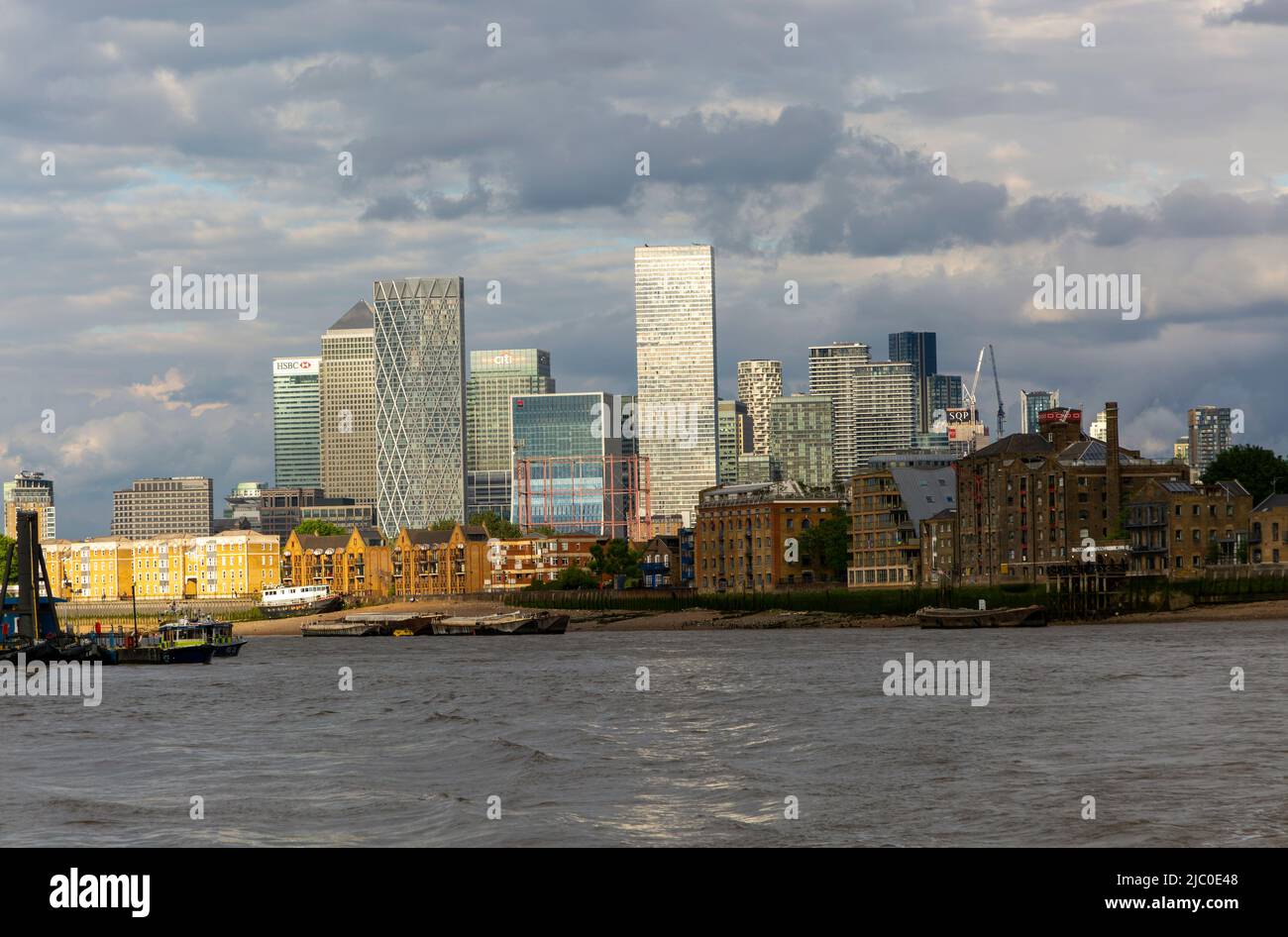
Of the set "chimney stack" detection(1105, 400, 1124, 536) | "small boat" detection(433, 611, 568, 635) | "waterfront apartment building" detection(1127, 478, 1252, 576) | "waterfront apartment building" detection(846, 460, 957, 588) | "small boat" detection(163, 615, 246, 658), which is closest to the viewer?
"small boat" detection(163, 615, 246, 658)

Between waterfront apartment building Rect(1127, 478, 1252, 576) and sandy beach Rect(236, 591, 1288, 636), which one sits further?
waterfront apartment building Rect(1127, 478, 1252, 576)

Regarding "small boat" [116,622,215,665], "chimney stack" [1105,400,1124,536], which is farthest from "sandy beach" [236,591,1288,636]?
"small boat" [116,622,215,665]

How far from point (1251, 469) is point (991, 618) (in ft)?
131

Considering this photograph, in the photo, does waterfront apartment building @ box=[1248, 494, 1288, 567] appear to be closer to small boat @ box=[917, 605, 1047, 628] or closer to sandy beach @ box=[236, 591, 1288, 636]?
sandy beach @ box=[236, 591, 1288, 636]

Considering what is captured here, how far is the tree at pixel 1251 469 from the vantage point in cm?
17112

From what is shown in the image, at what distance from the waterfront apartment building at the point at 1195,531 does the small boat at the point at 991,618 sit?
45.7 ft

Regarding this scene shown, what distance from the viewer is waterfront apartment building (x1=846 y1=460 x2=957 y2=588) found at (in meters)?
191

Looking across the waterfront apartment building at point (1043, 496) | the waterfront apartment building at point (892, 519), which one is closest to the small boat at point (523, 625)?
the waterfront apartment building at point (892, 519)

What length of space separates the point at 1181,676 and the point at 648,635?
97045 millimetres

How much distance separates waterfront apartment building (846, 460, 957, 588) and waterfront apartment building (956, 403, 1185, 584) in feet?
24.4

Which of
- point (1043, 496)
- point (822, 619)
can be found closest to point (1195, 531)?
point (1043, 496)

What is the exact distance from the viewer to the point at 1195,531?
158 metres

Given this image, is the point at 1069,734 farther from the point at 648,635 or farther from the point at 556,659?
the point at 648,635

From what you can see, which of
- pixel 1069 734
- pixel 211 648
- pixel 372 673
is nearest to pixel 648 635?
pixel 211 648
